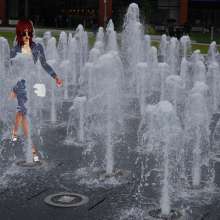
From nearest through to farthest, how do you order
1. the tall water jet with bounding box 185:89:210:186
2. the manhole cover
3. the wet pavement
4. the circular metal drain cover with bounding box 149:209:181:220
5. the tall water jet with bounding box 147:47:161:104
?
the circular metal drain cover with bounding box 149:209:181:220
the wet pavement
the tall water jet with bounding box 185:89:210:186
the manhole cover
the tall water jet with bounding box 147:47:161:104

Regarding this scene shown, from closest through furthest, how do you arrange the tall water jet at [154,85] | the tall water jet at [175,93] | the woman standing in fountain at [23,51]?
the woman standing in fountain at [23,51]
the tall water jet at [175,93]
the tall water jet at [154,85]

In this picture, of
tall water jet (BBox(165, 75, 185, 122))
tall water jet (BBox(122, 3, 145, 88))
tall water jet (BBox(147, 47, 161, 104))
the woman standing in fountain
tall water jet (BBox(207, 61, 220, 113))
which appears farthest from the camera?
tall water jet (BBox(122, 3, 145, 88))

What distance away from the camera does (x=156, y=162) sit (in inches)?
347

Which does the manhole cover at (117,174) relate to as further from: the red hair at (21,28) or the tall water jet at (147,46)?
the tall water jet at (147,46)

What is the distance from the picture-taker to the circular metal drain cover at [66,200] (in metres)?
6.86

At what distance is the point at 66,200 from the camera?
23.0 ft

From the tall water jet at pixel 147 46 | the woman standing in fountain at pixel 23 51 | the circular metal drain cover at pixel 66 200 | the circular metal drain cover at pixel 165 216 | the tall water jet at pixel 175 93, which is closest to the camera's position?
the circular metal drain cover at pixel 165 216

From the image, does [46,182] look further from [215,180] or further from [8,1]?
[8,1]

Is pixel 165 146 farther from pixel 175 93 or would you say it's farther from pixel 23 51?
pixel 175 93

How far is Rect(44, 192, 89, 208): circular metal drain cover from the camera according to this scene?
6.86 m

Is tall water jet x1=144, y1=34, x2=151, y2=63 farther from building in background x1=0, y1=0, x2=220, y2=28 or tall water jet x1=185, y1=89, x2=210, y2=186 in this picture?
building in background x1=0, y1=0, x2=220, y2=28

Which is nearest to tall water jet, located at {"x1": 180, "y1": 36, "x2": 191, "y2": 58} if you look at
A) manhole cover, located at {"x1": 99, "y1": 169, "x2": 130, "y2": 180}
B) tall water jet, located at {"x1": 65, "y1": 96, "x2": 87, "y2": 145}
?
tall water jet, located at {"x1": 65, "y1": 96, "x2": 87, "y2": 145}

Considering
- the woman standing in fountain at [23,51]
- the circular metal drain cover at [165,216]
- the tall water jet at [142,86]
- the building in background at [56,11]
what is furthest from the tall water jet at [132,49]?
the building in background at [56,11]

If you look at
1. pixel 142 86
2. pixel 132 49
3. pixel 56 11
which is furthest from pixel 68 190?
pixel 56 11
